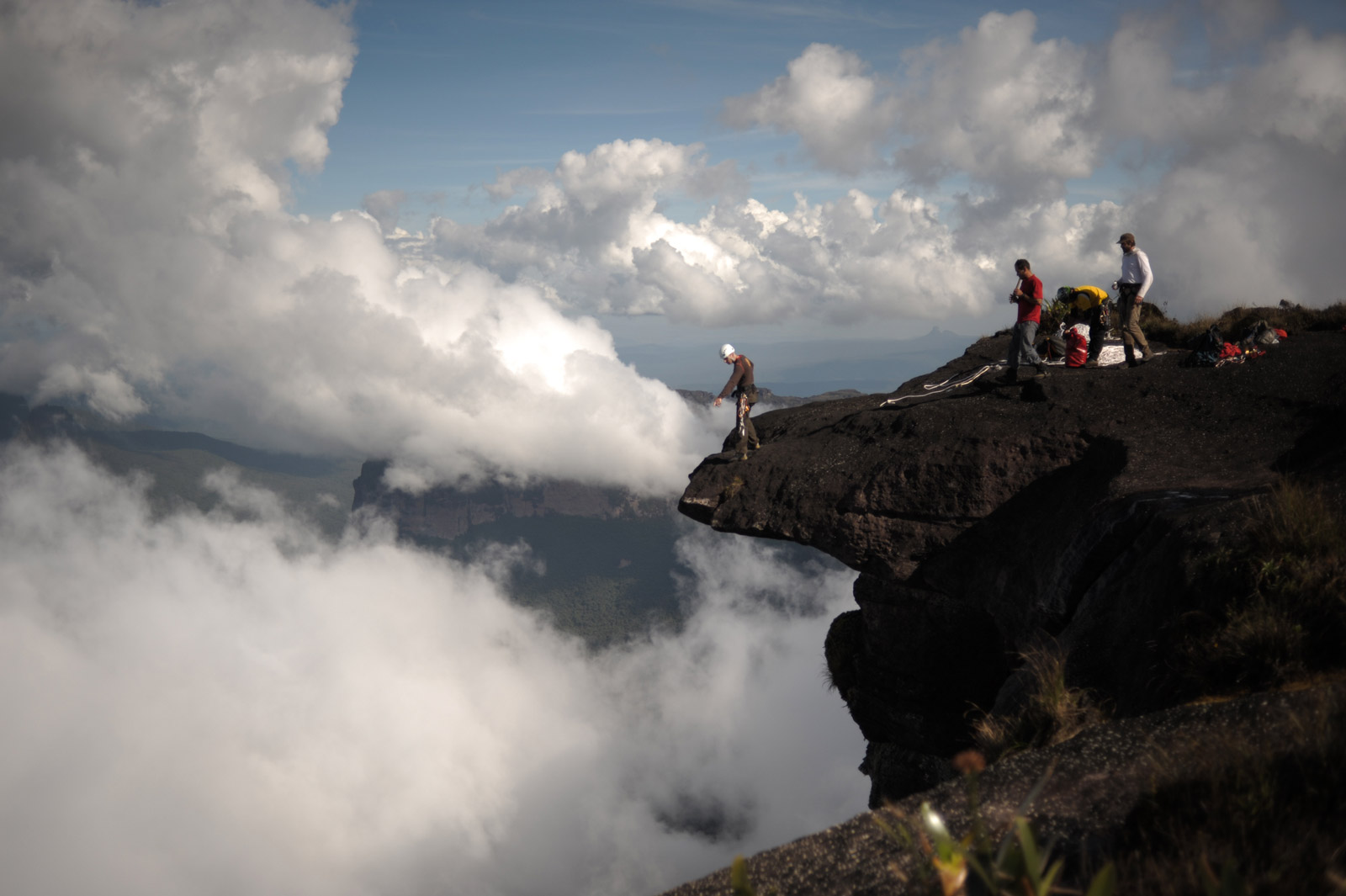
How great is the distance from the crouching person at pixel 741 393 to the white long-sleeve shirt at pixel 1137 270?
937 cm

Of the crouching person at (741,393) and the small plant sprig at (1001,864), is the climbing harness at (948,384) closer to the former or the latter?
the crouching person at (741,393)

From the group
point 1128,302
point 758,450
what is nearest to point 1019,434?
point 1128,302

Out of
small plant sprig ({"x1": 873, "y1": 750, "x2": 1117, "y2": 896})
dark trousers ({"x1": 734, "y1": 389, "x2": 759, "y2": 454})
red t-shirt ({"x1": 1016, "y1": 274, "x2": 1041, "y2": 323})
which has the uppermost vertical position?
red t-shirt ({"x1": 1016, "y1": 274, "x2": 1041, "y2": 323})

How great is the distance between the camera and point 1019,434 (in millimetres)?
17078

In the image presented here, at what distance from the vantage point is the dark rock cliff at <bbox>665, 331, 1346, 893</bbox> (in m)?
9.71

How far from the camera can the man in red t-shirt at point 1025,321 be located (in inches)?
666

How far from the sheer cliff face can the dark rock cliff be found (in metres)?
0.05

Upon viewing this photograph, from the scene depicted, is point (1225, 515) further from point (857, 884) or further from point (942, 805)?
point (857, 884)

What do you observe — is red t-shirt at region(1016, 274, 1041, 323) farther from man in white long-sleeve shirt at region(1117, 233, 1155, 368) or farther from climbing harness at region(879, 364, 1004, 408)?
climbing harness at region(879, 364, 1004, 408)

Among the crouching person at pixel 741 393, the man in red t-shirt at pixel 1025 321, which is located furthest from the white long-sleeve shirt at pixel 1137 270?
the crouching person at pixel 741 393

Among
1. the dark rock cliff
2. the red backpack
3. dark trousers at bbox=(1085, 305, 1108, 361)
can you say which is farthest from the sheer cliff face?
the red backpack

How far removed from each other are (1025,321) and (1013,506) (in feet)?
15.5

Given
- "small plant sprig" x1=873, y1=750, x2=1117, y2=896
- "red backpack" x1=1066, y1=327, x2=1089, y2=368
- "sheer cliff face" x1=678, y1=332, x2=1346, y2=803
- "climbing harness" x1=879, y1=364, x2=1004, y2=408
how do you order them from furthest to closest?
"climbing harness" x1=879, y1=364, x2=1004, y2=408 < "red backpack" x1=1066, y1=327, x2=1089, y2=368 < "sheer cliff face" x1=678, y1=332, x2=1346, y2=803 < "small plant sprig" x1=873, y1=750, x2=1117, y2=896

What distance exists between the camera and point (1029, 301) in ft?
→ 56.7
